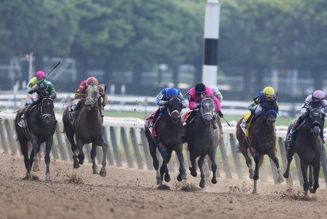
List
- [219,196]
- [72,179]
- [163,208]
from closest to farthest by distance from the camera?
1. [163,208]
2. [219,196]
3. [72,179]

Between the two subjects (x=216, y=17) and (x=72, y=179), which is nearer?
(x=72, y=179)

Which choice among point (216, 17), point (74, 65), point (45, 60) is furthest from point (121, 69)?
point (216, 17)

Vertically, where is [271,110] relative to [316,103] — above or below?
below

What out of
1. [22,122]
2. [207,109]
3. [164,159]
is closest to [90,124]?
[22,122]

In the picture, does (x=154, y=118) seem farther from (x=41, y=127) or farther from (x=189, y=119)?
(x=41, y=127)

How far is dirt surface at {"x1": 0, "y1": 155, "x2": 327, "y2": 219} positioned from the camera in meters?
13.6

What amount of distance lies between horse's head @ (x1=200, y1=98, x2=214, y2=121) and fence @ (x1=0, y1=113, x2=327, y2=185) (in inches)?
92.2

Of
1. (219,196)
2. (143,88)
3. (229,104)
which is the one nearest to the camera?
Answer: (219,196)

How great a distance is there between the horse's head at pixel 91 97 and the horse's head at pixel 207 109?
1826mm

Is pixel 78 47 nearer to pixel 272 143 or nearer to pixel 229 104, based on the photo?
pixel 229 104

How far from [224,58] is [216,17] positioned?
127 ft

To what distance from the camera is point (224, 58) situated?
6225cm

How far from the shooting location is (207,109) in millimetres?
18359

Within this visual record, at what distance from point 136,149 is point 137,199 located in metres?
7.69
